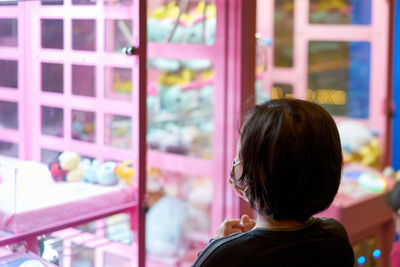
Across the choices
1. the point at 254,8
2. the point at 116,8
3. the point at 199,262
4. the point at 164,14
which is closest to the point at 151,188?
the point at 164,14

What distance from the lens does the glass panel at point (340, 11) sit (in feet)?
8.64

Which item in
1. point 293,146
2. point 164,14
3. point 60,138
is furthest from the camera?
point 164,14

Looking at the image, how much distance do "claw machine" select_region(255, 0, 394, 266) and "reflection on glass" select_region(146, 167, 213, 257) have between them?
1.83 ft

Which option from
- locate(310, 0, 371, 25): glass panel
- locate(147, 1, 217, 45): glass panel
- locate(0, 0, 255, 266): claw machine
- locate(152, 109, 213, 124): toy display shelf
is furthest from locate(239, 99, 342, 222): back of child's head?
locate(310, 0, 371, 25): glass panel

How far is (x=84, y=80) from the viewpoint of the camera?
4.82 feet

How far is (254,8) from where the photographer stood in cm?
180

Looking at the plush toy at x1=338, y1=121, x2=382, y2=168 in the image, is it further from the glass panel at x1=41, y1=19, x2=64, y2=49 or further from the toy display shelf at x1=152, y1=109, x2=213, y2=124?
the glass panel at x1=41, y1=19, x2=64, y2=49

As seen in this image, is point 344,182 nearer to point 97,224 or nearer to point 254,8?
point 254,8

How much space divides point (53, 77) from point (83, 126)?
15 cm

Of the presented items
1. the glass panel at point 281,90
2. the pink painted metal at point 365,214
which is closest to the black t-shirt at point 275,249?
the pink painted metal at point 365,214

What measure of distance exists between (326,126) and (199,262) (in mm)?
289

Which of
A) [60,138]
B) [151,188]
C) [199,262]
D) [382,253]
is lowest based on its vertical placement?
[382,253]

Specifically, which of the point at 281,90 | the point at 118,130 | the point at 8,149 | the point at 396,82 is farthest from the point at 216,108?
the point at 396,82

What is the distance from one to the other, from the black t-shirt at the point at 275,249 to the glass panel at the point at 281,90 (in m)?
1.91
